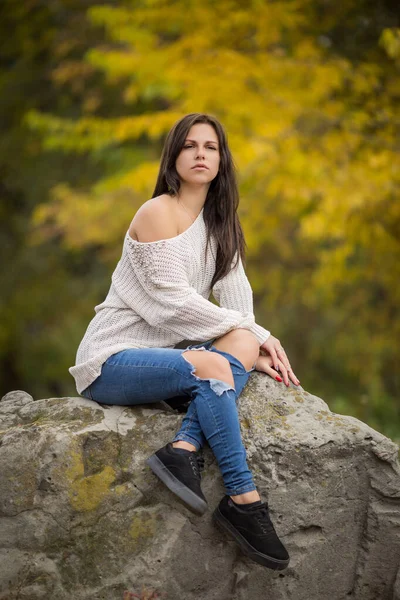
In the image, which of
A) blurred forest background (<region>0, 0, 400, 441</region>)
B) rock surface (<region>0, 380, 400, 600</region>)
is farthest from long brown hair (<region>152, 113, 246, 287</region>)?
blurred forest background (<region>0, 0, 400, 441</region>)

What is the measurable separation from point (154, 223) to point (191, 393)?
2.77 ft

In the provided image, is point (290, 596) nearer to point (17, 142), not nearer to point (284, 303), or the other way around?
point (284, 303)

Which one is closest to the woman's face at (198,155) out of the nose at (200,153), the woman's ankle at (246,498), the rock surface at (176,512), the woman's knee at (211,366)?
the nose at (200,153)

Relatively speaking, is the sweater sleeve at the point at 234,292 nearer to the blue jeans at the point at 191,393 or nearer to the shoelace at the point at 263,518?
the blue jeans at the point at 191,393

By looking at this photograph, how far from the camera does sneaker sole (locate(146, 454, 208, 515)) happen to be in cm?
299

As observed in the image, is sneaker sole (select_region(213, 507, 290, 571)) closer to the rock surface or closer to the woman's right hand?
the rock surface

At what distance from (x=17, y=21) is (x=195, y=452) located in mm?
9766

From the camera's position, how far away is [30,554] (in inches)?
124

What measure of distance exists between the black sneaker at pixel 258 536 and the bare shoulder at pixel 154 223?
1296 millimetres

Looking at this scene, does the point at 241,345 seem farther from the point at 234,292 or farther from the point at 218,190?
the point at 218,190

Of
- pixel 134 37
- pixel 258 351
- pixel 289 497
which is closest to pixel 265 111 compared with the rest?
pixel 134 37

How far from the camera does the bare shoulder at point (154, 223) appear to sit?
341 cm

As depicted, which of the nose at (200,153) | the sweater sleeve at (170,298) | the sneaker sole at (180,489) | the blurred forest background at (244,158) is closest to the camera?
the sneaker sole at (180,489)

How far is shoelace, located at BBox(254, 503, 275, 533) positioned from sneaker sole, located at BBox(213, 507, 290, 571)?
0.10 metres
